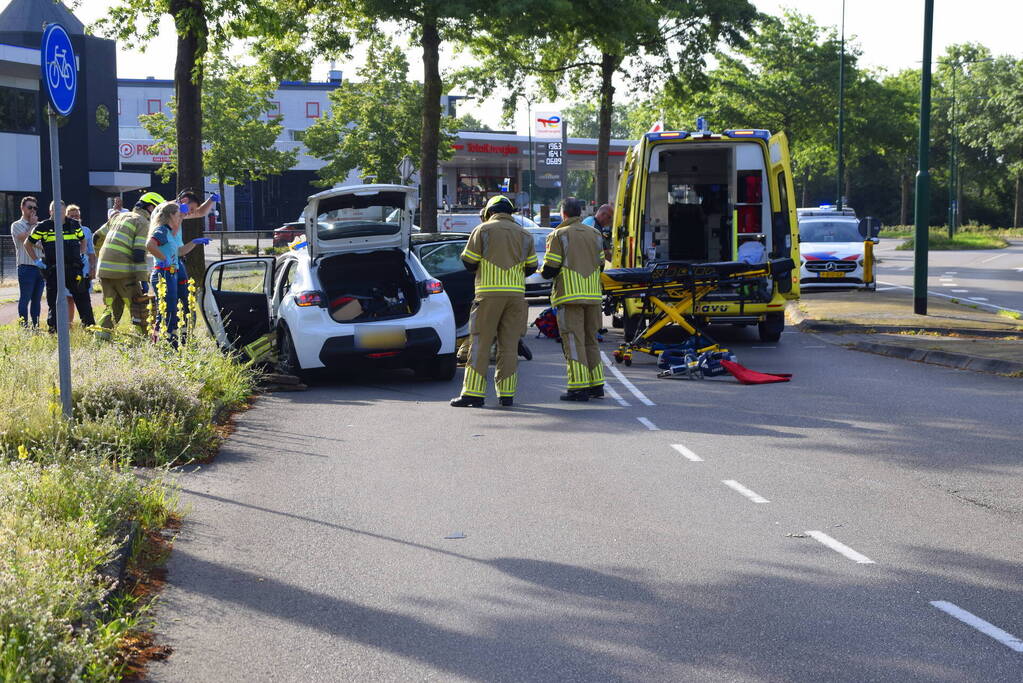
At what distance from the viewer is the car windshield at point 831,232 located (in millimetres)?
26427

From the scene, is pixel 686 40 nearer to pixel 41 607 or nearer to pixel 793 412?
pixel 793 412

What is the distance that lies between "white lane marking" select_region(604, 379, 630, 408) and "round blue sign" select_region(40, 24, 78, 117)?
17.7 ft

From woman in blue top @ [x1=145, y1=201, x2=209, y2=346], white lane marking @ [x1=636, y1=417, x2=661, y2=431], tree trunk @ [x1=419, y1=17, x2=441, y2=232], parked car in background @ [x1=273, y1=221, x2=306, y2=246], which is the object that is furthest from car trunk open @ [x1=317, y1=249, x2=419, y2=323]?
parked car in background @ [x1=273, y1=221, x2=306, y2=246]

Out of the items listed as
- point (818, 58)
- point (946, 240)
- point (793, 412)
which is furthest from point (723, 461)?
point (946, 240)

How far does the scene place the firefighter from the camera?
49.1ft

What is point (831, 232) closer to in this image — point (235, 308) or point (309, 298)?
point (235, 308)

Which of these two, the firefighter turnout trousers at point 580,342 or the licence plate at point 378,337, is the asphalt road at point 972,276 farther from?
the licence plate at point 378,337

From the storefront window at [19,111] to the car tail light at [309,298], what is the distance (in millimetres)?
38563

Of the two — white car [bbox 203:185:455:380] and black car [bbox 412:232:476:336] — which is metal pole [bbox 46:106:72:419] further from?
black car [bbox 412:232:476:336]

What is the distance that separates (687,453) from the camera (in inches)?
357

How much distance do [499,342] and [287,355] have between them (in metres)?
2.74

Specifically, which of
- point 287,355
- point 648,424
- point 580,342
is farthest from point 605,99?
point 648,424

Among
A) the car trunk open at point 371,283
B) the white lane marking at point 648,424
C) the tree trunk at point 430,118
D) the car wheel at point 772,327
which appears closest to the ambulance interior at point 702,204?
the car wheel at point 772,327

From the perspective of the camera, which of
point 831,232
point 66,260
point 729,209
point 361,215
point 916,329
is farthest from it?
point 831,232
